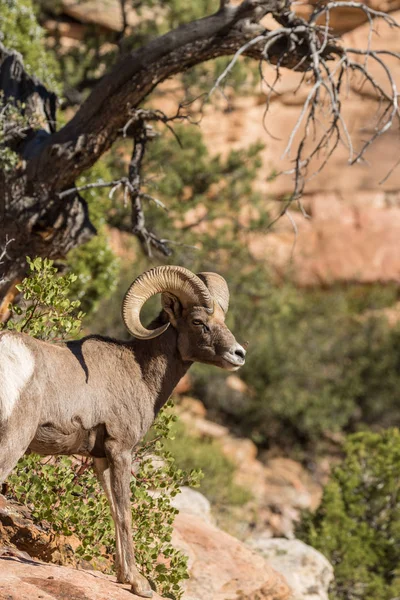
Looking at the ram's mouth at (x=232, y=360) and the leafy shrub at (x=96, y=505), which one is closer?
the ram's mouth at (x=232, y=360)

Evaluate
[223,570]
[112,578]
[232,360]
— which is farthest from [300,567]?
[232,360]

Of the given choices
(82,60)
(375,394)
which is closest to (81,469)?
(82,60)

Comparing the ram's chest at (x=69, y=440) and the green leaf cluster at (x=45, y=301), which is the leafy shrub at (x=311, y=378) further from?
the ram's chest at (x=69, y=440)

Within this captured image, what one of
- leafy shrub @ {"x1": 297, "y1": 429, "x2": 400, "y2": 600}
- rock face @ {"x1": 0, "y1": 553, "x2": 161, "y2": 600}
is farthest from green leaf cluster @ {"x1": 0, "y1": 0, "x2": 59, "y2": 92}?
rock face @ {"x1": 0, "y1": 553, "x2": 161, "y2": 600}

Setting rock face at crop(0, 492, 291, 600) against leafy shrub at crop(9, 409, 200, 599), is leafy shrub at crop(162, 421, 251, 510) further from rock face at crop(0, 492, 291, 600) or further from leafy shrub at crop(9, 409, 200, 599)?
leafy shrub at crop(9, 409, 200, 599)

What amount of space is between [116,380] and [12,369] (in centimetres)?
83

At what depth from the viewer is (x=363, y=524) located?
11859 millimetres

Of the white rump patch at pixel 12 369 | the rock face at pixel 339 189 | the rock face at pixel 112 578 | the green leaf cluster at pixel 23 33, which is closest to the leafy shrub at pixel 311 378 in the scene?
the rock face at pixel 339 189

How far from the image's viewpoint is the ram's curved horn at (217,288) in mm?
6688

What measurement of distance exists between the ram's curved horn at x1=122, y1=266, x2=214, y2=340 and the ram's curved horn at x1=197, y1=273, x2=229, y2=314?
0.22 m

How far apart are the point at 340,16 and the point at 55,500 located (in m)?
28.4

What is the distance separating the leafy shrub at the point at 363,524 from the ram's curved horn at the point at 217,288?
5934 millimetres

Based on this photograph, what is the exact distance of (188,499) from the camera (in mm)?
10766

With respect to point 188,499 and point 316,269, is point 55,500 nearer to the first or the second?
point 188,499
